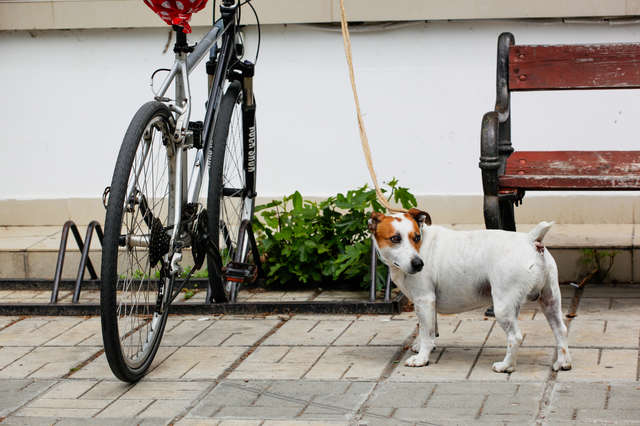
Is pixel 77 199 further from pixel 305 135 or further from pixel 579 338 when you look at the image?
pixel 579 338

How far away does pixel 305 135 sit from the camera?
719 cm

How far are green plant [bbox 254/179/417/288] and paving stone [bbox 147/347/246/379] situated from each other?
3.38ft

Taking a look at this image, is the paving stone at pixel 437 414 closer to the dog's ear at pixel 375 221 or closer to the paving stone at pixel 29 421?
the dog's ear at pixel 375 221

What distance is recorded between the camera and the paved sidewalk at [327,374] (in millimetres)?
3902

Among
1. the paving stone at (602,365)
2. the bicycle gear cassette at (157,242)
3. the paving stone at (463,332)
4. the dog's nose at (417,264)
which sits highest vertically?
the bicycle gear cassette at (157,242)

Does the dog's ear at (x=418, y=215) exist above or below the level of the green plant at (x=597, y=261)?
above

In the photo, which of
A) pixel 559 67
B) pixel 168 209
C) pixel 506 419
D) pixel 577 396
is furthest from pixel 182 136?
pixel 559 67

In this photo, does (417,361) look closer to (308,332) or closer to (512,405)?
(512,405)

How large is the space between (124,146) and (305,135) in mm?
3099

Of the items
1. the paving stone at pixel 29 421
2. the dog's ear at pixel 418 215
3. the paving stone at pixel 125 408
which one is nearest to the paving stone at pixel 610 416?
the dog's ear at pixel 418 215

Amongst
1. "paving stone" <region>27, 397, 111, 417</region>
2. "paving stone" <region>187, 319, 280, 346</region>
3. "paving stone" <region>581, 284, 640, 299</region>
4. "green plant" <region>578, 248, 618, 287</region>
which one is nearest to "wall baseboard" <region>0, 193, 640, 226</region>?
"green plant" <region>578, 248, 618, 287</region>

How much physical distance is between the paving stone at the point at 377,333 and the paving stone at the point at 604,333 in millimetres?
780

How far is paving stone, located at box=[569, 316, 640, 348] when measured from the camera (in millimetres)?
4641

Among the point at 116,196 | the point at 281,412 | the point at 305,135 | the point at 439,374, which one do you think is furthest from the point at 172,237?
Answer: the point at 305,135
